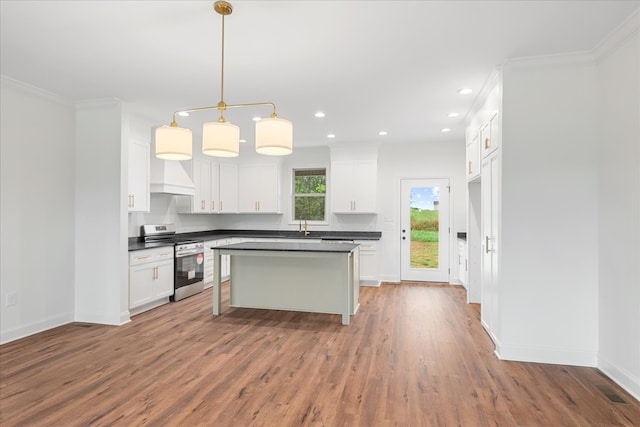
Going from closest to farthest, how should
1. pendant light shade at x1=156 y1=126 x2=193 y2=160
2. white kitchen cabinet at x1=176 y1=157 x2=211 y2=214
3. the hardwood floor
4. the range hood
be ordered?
the hardwood floor < pendant light shade at x1=156 y1=126 x2=193 y2=160 < the range hood < white kitchen cabinet at x1=176 y1=157 x2=211 y2=214

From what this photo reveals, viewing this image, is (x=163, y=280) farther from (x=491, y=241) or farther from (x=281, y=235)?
(x=491, y=241)

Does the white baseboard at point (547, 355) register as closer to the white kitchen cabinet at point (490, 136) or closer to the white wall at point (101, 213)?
the white kitchen cabinet at point (490, 136)

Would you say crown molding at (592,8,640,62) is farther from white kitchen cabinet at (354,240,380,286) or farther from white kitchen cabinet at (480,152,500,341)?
white kitchen cabinet at (354,240,380,286)

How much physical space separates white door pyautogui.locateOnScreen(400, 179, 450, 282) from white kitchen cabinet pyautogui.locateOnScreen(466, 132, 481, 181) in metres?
1.72

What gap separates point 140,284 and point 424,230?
4.87 metres

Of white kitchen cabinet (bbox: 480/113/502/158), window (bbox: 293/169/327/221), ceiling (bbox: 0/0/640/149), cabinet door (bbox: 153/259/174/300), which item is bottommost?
cabinet door (bbox: 153/259/174/300)

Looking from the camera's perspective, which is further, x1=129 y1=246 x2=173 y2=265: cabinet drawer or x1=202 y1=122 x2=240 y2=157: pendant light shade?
x1=129 y1=246 x2=173 y2=265: cabinet drawer

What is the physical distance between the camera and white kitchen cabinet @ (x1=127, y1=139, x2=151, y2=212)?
4480mm

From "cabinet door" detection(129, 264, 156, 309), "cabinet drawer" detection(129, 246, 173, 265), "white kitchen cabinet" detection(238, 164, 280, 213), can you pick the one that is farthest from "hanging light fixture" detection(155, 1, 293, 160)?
"white kitchen cabinet" detection(238, 164, 280, 213)

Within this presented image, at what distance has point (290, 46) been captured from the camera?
9.34 feet

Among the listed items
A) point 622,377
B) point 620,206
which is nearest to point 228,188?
point 620,206

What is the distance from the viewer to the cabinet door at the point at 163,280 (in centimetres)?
479

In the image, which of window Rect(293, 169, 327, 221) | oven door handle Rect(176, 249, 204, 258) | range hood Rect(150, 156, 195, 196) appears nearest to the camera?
range hood Rect(150, 156, 195, 196)

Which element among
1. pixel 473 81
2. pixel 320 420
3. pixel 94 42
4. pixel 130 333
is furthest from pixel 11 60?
pixel 473 81
